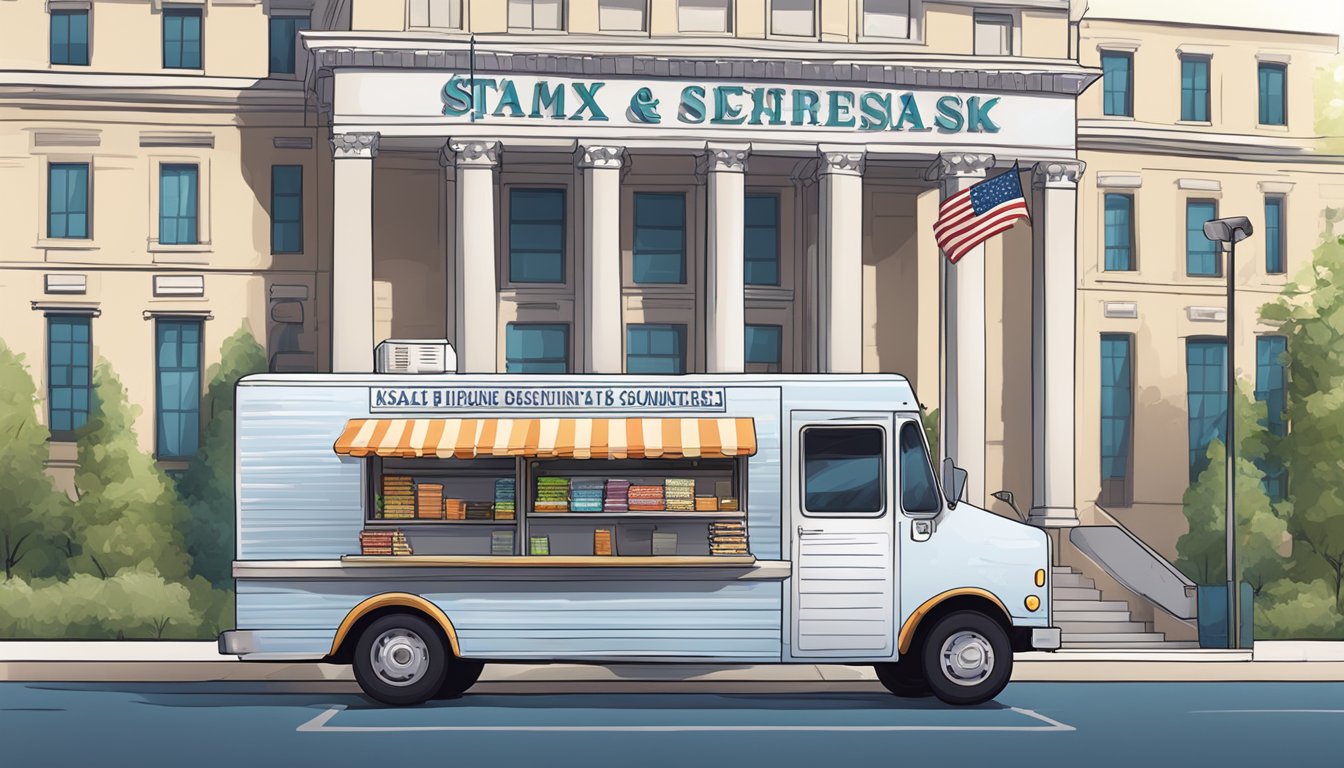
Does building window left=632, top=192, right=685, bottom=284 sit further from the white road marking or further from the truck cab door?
the white road marking

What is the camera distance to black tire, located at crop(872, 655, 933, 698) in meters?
18.2

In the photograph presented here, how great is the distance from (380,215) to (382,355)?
1742 centimetres

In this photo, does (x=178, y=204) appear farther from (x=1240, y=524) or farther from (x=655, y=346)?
(x=1240, y=524)

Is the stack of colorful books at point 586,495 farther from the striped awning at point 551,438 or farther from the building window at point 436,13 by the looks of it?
the building window at point 436,13

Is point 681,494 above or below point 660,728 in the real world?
above

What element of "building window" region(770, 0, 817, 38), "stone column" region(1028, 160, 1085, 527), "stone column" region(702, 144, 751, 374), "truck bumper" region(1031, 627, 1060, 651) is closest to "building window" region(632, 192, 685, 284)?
"stone column" region(702, 144, 751, 374)

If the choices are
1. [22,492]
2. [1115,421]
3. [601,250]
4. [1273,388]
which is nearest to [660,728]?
[601,250]

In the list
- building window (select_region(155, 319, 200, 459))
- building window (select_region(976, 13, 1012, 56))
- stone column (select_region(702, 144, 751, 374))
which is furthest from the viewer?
building window (select_region(155, 319, 200, 459))

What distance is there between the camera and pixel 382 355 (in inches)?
723

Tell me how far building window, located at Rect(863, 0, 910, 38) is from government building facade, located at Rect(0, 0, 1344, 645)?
0.18 ft

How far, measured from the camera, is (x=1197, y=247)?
126ft

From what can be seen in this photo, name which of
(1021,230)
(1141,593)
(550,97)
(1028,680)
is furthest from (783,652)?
(1021,230)

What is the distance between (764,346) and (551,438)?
63.8 feet

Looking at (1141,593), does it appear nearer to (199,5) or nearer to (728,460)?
(728,460)
